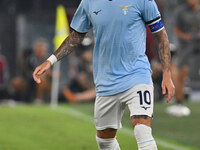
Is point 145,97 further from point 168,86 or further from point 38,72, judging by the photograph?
point 38,72

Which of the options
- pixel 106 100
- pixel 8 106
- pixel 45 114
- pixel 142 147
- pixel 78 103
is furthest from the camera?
pixel 78 103

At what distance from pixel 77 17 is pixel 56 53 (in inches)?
16.9

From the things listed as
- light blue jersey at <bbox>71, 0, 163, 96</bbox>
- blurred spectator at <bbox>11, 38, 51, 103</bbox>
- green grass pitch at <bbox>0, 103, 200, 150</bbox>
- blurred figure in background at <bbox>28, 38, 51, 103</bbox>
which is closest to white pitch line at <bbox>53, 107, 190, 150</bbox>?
green grass pitch at <bbox>0, 103, 200, 150</bbox>

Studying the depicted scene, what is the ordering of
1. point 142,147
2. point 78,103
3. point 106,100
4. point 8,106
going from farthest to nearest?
1. point 78,103
2. point 8,106
3. point 106,100
4. point 142,147

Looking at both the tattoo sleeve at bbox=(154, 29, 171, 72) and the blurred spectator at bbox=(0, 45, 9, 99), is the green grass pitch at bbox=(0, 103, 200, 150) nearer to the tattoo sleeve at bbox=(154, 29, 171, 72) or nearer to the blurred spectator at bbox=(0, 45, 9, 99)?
the tattoo sleeve at bbox=(154, 29, 171, 72)

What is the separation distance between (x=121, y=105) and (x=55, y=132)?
19.3ft

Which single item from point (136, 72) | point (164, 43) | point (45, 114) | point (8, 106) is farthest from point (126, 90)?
point (8, 106)

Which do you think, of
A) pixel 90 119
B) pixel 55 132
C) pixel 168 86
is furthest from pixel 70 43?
pixel 90 119

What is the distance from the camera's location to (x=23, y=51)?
891 inches

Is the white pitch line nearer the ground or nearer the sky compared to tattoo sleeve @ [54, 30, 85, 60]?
nearer the ground

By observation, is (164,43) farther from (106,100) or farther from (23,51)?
(23,51)

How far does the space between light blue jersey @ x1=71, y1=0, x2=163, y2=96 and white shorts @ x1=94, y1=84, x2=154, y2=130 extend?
0.19ft

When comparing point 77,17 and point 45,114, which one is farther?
point 45,114

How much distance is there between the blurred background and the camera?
15672 millimetres
